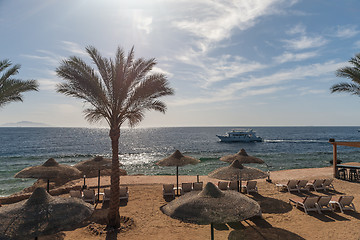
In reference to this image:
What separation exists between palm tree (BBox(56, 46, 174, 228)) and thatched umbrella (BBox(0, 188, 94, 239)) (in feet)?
8.46

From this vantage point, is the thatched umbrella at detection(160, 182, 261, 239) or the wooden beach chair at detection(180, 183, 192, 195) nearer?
the thatched umbrella at detection(160, 182, 261, 239)

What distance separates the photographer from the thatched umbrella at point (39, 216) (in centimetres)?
472

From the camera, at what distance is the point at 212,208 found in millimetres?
5461

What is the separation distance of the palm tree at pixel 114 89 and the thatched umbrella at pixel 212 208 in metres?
3.30

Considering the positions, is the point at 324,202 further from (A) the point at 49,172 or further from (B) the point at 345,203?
(A) the point at 49,172

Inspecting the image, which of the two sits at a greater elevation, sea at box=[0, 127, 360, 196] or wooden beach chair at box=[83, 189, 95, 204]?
wooden beach chair at box=[83, 189, 95, 204]

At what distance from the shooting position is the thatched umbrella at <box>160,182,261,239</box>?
5246mm

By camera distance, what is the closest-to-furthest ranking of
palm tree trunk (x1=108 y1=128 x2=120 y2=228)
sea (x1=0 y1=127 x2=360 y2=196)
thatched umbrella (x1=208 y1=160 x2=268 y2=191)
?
palm tree trunk (x1=108 y1=128 x2=120 y2=228) < thatched umbrella (x1=208 y1=160 x2=268 y2=191) < sea (x1=0 y1=127 x2=360 y2=196)

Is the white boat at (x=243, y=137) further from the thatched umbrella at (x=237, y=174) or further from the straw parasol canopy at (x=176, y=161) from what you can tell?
the thatched umbrella at (x=237, y=174)

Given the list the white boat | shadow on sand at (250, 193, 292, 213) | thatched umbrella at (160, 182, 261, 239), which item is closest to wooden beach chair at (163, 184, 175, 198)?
shadow on sand at (250, 193, 292, 213)

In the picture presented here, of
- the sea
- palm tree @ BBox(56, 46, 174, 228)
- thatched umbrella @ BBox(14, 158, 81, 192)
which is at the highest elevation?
palm tree @ BBox(56, 46, 174, 228)

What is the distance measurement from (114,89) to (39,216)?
16.3 feet

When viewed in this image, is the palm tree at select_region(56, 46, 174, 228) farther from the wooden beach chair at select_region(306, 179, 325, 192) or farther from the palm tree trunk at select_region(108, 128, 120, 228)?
the wooden beach chair at select_region(306, 179, 325, 192)

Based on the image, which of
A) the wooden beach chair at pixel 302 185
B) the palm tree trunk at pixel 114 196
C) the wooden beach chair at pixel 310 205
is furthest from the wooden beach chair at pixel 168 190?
the wooden beach chair at pixel 302 185
